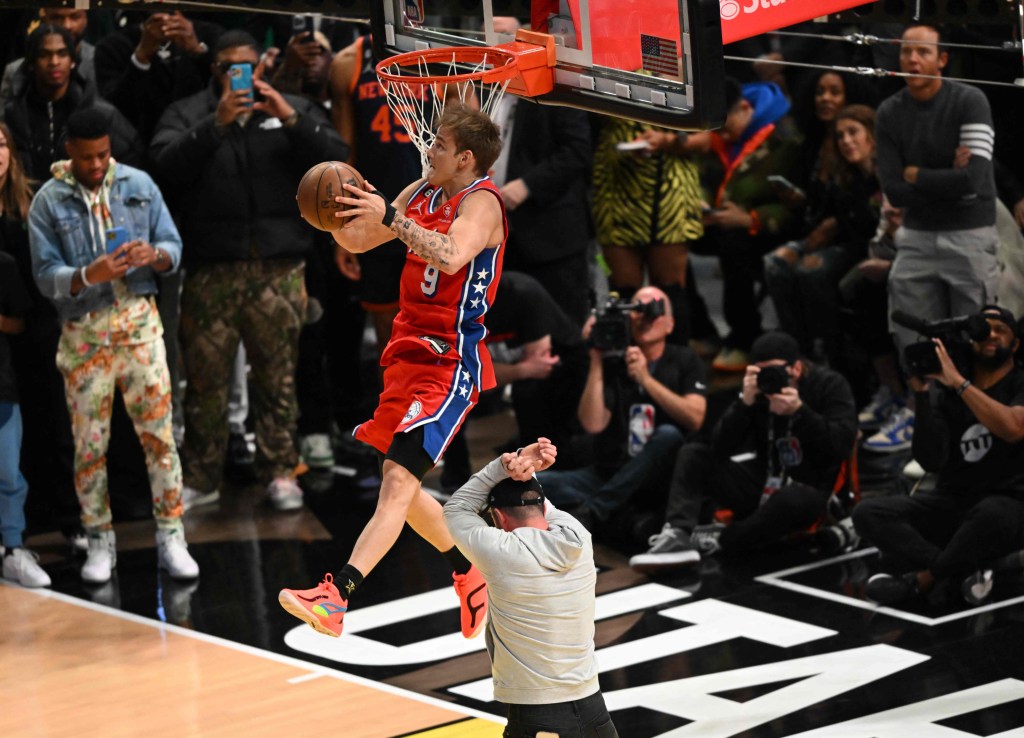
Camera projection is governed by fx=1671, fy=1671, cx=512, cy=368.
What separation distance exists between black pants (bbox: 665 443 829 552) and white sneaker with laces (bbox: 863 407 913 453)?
1760 mm

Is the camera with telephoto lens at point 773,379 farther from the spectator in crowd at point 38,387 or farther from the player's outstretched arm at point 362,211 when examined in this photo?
the spectator in crowd at point 38,387

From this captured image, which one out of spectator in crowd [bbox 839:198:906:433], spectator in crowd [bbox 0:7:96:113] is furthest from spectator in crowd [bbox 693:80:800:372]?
spectator in crowd [bbox 0:7:96:113]

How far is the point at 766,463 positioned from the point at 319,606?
3.77 metres

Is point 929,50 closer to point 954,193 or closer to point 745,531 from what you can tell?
point 954,193

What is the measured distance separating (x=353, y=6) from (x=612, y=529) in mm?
3189

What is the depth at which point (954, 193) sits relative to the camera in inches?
367

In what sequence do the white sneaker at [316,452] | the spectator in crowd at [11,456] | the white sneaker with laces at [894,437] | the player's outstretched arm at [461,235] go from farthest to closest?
the white sneaker at [316,452]
the white sneaker with laces at [894,437]
the spectator in crowd at [11,456]
the player's outstretched arm at [461,235]

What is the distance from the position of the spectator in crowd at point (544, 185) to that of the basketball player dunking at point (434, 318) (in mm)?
3783

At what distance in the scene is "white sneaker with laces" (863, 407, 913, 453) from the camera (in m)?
10.4

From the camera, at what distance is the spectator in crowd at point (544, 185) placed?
10.2m

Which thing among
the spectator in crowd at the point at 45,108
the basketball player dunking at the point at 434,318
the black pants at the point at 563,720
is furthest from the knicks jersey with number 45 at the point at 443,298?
the spectator in crowd at the point at 45,108

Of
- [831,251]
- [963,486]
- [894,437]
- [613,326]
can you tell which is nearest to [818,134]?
[831,251]

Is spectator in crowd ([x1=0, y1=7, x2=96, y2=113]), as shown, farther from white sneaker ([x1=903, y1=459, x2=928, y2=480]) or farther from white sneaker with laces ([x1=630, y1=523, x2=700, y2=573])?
white sneaker ([x1=903, y1=459, x2=928, y2=480])

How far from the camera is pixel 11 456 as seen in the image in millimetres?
8742
